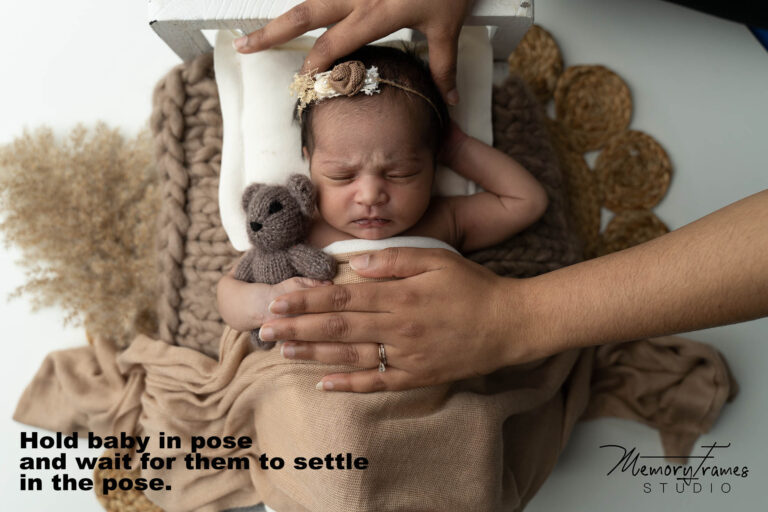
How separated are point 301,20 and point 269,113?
0.27 meters

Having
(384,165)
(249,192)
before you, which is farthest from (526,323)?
(249,192)

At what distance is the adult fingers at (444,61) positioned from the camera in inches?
50.9

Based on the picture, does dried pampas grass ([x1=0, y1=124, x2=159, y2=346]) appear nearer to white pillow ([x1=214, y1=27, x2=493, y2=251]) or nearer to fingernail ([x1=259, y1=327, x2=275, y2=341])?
white pillow ([x1=214, y1=27, x2=493, y2=251])

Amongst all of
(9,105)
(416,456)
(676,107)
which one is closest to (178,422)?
→ (416,456)

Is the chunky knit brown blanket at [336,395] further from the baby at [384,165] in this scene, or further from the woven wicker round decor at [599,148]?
the woven wicker round decor at [599,148]

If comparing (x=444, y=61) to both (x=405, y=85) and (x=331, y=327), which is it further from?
(x=331, y=327)

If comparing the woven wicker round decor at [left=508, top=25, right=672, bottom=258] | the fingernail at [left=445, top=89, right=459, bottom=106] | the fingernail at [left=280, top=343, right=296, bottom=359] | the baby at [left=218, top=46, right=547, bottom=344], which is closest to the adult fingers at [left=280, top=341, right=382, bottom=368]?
the fingernail at [left=280, top=343, right=296, bottom=359]

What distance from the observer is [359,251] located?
4.30ft

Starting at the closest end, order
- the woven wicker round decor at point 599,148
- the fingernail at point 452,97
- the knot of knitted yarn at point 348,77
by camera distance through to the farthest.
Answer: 1. the knot of knitted yarn at point 348,77
2. the fingernail at point 452,97
3. the woven wicker round decor at point 599,148

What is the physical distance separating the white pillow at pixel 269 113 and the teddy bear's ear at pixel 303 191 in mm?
151

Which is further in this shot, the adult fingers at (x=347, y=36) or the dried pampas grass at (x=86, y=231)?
the dried pampas grass at (x=86, y=231)

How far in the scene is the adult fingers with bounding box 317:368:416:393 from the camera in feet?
3.93

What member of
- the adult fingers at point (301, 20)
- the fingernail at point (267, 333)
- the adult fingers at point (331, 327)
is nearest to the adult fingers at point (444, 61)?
the adult fingers at point (301, 20)

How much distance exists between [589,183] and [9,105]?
1.85 meters
